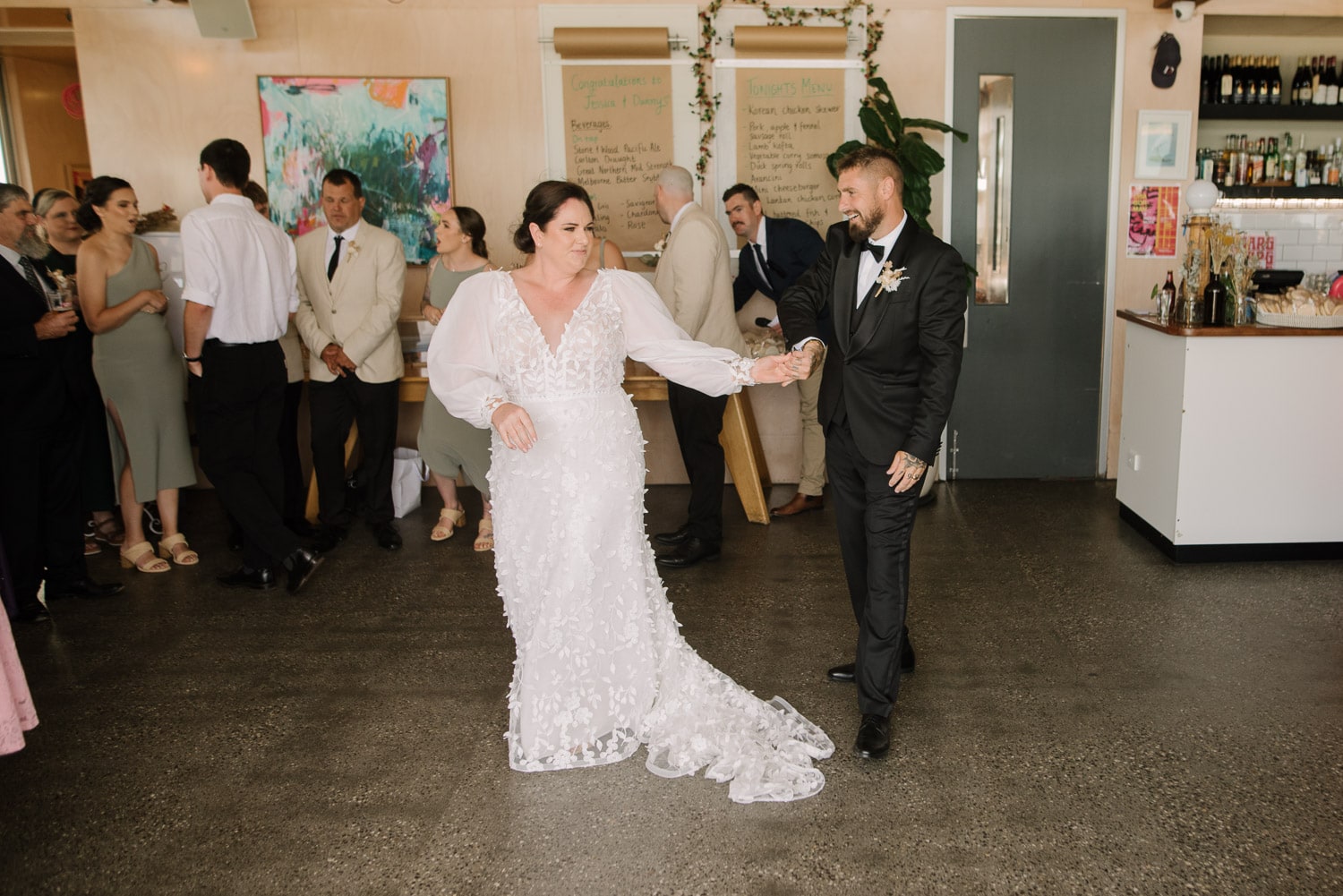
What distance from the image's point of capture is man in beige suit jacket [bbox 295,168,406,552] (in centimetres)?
536

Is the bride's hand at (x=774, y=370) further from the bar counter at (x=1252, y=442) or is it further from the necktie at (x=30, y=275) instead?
the necktie at (x=30, y=275)

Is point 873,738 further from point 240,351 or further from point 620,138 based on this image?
point 620,138

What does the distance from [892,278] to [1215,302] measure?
254 cm

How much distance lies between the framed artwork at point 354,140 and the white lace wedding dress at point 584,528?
3.55m

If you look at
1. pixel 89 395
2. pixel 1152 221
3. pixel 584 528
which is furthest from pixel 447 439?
pixel 1152 221

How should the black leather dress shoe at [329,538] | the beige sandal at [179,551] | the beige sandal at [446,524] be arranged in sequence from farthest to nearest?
the beige sandal at [446,524] < the black leather dress shoe at [329,538] < the beige sandal at [179,551]

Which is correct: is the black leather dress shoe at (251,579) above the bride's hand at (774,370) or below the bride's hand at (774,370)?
below

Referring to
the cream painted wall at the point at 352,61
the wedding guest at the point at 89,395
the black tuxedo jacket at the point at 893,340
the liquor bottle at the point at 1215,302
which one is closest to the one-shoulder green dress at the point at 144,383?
the wedding guest at the point at 89,395

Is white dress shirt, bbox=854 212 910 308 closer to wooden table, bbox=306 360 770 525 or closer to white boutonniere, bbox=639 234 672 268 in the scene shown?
wooden table, bbox=306 360 770 525

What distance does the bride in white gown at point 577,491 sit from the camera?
322cm

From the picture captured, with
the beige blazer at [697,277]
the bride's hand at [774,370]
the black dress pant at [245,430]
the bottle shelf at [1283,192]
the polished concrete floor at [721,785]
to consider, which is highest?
the bottle shelf at [1283,192]

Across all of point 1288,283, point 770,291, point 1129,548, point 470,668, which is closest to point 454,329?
point 470,668

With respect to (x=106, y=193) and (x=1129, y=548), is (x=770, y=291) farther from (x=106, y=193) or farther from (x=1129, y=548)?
(x=106, y=193)

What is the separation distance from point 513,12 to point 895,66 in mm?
2286
